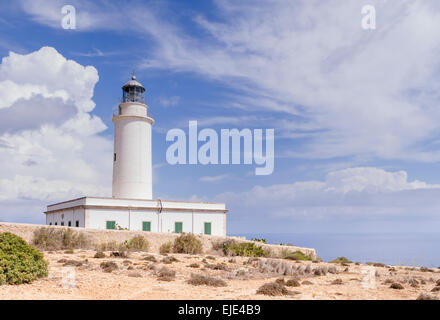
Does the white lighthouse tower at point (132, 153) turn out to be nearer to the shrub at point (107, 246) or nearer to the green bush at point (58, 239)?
the shrub at point (107, 246)

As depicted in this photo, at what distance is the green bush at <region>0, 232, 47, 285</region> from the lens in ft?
34.1

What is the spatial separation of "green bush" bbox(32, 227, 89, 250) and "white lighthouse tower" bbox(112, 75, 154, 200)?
28.9 feet

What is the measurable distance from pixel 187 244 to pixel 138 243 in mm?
2703

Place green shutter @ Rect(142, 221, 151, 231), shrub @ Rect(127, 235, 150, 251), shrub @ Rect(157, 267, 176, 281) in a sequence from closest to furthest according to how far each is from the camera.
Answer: shrub @ Rect(157, 267, 176, 281), shrub @ Rect(127, 235, 150, 251), green shutter @ Rect(142, 221, 151, 231)

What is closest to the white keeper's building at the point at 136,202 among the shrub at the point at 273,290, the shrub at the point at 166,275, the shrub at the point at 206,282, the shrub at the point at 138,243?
the shrub at the point at 138,243

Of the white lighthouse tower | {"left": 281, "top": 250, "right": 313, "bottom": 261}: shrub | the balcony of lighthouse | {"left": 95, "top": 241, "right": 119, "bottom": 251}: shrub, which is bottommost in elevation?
{"left": 281, "top": 250, "right": 313, "bottom": 261}: shrub

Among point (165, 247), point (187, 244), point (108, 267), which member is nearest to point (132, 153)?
point (165, 247)

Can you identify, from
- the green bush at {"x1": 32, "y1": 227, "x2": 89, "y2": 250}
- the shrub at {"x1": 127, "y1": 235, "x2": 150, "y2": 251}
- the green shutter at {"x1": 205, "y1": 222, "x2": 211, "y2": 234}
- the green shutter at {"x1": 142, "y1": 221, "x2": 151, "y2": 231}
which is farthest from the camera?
the green shutter at {"x1": 205, "y1": 222, "x2": 211, "y2": 234}

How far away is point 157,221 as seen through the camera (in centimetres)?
3061

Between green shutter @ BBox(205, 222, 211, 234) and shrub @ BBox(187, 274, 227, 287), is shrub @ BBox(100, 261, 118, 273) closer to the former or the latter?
shrub @ BBox(187, 274, 227, 287)

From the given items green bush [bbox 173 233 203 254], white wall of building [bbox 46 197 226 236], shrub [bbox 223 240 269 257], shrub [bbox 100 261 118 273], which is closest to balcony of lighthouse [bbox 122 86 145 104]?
white wall of building [bbox 46 197 226 236]
